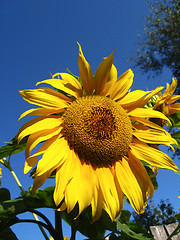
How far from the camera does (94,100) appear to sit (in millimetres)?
952

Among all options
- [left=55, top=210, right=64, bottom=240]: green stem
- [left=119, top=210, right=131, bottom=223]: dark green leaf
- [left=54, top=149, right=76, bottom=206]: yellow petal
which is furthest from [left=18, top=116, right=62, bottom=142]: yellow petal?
[left=119, top=210, right=131, bottom=223]: dark green leaf

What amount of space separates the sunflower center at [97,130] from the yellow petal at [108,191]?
0.03 m

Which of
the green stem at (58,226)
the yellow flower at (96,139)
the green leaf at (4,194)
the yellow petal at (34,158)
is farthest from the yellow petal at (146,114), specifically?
the green leaf at (4,194)

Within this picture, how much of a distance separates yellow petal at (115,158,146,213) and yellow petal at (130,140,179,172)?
69mm

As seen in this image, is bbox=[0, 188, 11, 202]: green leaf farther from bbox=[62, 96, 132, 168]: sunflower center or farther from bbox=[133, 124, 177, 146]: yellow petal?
bbox=[133, 124, 177, 146]: yellow petal

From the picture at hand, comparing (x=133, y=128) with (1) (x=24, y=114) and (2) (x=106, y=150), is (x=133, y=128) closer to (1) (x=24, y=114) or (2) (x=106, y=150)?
(2) (x=106, y=150)

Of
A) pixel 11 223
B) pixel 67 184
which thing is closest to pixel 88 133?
pixel 67 184

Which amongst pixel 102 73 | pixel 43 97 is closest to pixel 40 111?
pixel 43 97

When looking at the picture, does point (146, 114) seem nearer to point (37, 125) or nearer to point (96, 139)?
point (96, 139)

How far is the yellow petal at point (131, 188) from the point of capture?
0.86m

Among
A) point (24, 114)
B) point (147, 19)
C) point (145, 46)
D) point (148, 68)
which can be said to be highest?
point (147, 19)

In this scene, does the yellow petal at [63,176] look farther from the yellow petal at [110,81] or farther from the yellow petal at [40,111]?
the yellow petal at [110,81]

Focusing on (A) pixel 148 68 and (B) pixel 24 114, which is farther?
(A) pixel 148 68

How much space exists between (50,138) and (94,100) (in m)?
0.22
